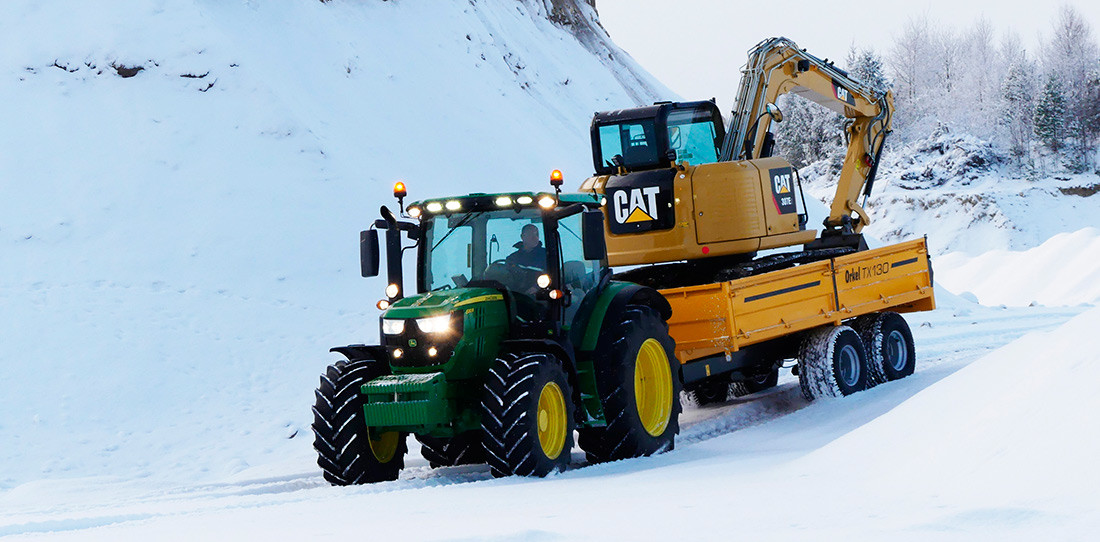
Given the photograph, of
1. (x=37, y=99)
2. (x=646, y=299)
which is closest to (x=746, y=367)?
(x=646, y=299)

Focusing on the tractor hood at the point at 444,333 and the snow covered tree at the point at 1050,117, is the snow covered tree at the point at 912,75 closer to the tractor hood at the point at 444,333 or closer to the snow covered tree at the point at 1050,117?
the snow covered tree at the point at 1050,117

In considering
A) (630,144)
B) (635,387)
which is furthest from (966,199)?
(635,387)

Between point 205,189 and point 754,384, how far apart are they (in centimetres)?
1073

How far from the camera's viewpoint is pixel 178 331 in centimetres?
1546

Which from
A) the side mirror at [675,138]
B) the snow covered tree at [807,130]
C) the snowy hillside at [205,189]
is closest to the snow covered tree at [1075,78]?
the snow covered tree at [807,130]

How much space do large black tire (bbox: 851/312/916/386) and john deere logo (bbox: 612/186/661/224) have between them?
3.18 m

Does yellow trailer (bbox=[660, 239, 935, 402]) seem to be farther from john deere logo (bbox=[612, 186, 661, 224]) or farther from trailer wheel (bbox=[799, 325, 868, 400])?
john deere logo (bbox=[612, 186, 661, 224])

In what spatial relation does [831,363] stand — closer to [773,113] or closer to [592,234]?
[773,113]

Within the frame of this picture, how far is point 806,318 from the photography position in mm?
11914

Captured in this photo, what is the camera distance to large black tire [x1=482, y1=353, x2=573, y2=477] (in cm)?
796

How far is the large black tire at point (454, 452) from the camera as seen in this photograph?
31.9 ft

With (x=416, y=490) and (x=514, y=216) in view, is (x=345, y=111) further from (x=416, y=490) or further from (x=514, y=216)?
(x=416, y=490)

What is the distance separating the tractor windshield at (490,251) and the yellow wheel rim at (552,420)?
3.14 feet

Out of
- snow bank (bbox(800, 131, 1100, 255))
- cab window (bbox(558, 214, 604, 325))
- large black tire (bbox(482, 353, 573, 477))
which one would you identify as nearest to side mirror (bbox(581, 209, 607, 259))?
cab window (bbox(558, 214, 604, 325))
